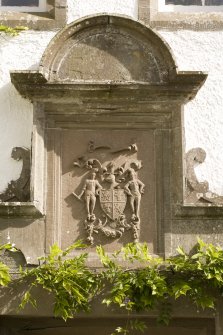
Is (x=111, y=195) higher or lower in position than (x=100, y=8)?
lower

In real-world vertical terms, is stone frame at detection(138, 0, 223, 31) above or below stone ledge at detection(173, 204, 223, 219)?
above

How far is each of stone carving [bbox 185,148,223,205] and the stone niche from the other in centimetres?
9

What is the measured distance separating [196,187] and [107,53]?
1.27m

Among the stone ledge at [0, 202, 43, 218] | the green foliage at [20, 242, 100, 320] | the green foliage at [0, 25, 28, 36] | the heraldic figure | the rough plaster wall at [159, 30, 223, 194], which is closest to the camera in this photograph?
the green foliage at [20, 242, 100, 320]

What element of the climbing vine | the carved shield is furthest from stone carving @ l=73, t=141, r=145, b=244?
the climbing vine

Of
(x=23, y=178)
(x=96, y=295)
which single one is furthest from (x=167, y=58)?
(x=96, y=295)

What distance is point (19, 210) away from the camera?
618 cm

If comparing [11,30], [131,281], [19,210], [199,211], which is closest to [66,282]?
[131,281]

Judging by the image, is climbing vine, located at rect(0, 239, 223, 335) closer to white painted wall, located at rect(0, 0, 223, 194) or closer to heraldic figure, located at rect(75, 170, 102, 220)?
heraldic figure, located at rect(75, 170, 102, 220)

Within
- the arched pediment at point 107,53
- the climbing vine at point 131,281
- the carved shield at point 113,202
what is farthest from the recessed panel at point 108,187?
the arched pediment at point 107,53

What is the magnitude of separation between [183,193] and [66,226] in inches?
36.0

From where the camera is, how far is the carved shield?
6246mm

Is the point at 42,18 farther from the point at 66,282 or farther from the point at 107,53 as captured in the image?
the point at 66,282

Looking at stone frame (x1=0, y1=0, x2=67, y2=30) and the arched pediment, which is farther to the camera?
stone frame (x1=0, y1=0, x2=67, y2=30)
